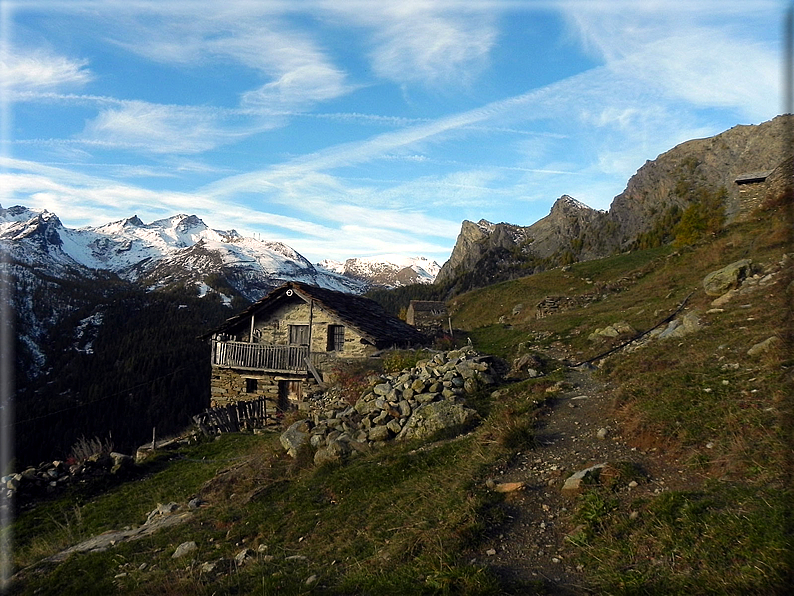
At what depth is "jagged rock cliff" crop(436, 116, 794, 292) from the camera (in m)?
59.8

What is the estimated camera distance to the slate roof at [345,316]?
913 inches

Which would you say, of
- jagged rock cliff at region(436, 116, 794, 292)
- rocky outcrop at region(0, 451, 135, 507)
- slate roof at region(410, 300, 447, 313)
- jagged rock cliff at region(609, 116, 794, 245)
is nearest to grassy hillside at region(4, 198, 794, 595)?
rocky outcrop at region(0, 451, 135, 507)

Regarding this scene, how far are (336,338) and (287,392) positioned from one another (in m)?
3.83

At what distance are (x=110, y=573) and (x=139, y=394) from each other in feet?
284

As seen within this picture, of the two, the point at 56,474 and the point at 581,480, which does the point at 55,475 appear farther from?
the point at 581,480

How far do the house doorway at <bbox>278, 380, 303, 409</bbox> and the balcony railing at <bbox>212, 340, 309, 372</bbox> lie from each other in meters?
1.08

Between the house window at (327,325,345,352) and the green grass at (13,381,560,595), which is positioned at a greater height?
the house window at (327,325,345,352)

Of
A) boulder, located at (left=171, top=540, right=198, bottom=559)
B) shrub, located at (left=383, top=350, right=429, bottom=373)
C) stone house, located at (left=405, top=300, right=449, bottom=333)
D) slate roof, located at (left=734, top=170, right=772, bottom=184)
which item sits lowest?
boulder, located at (left=171, top=540, right=198, bottom=559)

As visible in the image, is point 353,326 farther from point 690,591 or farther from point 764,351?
point 690,591

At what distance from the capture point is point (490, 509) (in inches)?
267

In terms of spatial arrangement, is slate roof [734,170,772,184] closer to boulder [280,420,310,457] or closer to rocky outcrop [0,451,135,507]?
boulder [280,420,310,457]

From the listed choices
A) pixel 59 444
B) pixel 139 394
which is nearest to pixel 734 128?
pixel 139 394

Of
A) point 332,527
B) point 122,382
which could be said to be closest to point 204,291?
point 122,382

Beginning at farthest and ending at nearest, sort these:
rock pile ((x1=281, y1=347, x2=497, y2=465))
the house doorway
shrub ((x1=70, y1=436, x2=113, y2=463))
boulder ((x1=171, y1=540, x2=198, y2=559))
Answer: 1. the house doorway
2. shrub ((x1=70, y1=436, x2=113, y2=463))
3. rock pile ((x1=281, y1=347, x2=497, y2=465))
4. boulder ((x1=171, y1=540, x2=198, y2=559))
